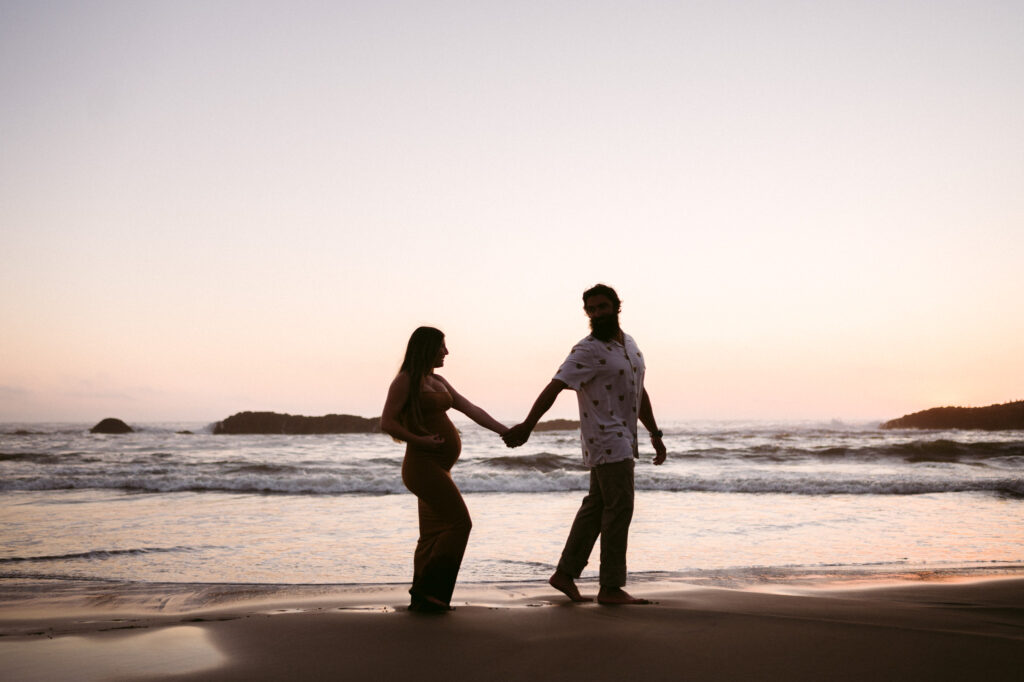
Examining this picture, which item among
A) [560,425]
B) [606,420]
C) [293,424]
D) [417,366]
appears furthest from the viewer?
[560,425]

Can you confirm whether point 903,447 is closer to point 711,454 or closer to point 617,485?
point 711,454

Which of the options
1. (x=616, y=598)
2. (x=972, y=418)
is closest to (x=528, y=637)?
(x=616, y=598)

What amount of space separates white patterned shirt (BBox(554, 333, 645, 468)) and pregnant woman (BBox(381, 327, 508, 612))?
0.83 meters

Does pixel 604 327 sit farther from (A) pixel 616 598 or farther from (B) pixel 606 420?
(A) pixel 616 598

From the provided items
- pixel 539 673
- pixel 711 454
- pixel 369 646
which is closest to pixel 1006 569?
pixel 539 673

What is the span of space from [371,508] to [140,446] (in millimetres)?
21853

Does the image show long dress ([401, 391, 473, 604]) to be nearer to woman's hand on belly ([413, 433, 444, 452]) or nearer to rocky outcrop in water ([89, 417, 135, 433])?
woman's hand on belly ([413, 433, 444, 452])

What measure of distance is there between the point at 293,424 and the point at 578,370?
1664 inches

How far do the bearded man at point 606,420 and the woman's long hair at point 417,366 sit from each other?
27.9 inches

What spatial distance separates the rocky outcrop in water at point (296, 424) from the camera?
1737 inches

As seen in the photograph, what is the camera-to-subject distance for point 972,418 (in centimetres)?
4284

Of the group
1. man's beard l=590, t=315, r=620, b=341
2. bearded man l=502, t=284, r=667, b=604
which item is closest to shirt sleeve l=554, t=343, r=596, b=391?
bearded man l=502, t=284, r=667, b=604

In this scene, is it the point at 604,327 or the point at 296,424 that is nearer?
the point at 604,327

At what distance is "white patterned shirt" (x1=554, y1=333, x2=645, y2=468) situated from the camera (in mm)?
4664
